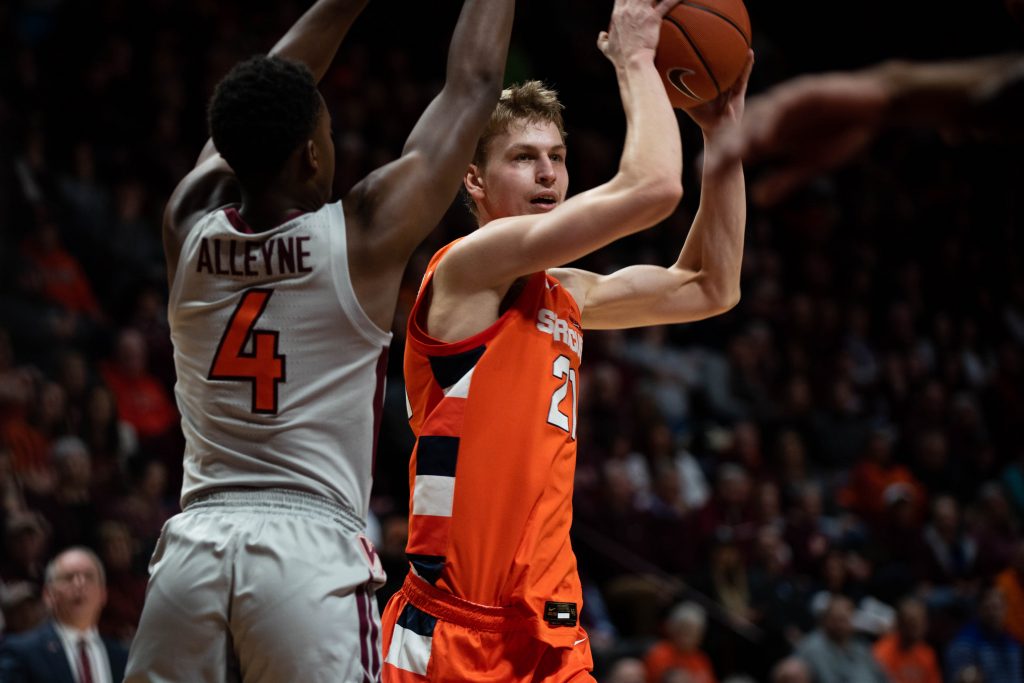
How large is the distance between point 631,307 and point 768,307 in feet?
32.1

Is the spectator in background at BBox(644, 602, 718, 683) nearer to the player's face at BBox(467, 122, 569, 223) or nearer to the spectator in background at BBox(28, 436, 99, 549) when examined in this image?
the spectator in background at BBox(28, 436, 99, 549)

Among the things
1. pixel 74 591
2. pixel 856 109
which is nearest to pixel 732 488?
pixel 74 591

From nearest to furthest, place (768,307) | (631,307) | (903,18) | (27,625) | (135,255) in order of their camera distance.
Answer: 1. (631,307)
2. (27,625)
3. (135,255)
4. (768,307)
5. (903,18)

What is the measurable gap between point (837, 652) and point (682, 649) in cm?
135

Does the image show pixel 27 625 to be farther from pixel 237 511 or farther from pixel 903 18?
pixel 903 18

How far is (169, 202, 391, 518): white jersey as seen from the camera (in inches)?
118

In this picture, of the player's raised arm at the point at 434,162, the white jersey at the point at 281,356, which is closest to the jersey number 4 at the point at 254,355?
the white jersey at the point at 281,356

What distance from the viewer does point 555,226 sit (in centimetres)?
341

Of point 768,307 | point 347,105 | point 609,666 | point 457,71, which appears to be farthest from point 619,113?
point 457,71

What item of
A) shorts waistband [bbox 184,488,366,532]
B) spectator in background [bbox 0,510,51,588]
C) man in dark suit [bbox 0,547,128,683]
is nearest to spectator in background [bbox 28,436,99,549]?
spectator in background [bbox 0,510,51,588]

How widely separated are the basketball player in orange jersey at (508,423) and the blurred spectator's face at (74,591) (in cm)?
355

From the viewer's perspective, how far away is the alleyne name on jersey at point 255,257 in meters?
3.00

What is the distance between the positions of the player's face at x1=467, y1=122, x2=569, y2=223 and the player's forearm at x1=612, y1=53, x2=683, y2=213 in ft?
1.68

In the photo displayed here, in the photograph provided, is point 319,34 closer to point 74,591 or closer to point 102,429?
point 74,591
